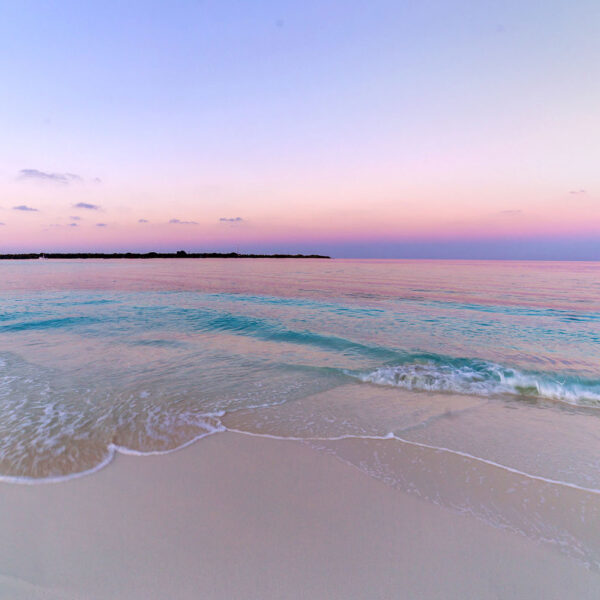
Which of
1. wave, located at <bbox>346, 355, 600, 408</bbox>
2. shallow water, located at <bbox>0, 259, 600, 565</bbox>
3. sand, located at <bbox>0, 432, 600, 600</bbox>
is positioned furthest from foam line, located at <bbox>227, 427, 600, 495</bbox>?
wave, located at <bbox>346, 355, 600, 408</bbox>

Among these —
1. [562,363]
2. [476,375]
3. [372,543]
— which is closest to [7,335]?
[372,543]

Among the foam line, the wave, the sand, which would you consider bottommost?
the wave

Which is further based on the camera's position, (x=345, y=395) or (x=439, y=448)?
(x=345, y=395)

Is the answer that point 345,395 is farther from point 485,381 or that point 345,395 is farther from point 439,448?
point 485,381

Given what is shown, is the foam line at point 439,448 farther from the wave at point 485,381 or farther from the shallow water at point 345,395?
the wave at point 485,381

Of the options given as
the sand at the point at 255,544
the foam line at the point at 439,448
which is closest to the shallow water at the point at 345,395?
the foam line at the point at 439,448

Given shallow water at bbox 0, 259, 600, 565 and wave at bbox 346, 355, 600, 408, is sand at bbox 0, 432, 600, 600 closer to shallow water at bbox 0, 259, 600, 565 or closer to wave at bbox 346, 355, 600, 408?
shallow water at bbox 0, 259, 600, 565

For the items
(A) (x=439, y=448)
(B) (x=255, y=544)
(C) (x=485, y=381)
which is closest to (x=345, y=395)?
(A) (x=439, y=448)
